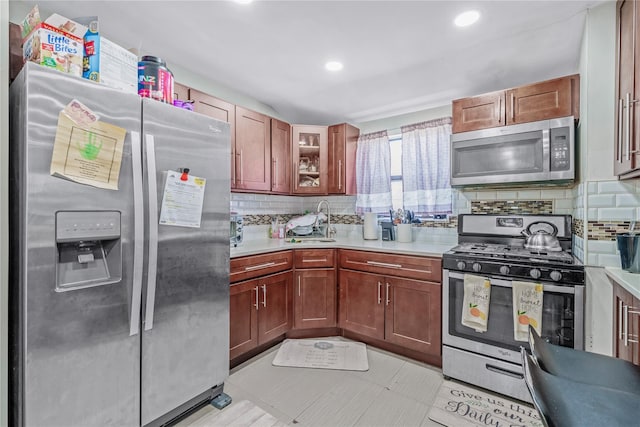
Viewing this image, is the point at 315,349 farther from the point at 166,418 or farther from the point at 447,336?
the point at 166,418

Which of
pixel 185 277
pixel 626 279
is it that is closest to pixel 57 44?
pixel 185 277

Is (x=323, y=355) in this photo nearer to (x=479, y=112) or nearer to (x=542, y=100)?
(x=479, y=112)

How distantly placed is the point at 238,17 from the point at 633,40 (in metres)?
2.10

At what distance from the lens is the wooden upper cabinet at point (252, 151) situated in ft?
8.54

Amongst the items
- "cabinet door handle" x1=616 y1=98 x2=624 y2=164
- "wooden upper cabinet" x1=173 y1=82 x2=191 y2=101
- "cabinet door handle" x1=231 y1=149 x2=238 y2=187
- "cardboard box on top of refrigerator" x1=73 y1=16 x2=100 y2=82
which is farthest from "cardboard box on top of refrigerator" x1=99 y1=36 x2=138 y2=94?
"cabinet door handle" x1=616 y1=98 x2=624 y2=164

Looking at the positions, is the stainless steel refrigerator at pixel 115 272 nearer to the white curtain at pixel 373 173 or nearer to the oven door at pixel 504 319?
the oven door at pixel 504 319

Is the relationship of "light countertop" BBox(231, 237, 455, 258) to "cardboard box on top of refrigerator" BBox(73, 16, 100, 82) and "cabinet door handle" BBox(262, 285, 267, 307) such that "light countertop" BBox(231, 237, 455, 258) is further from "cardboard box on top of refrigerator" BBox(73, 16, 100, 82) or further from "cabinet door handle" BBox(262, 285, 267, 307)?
"cardboard box on top of refrigerator" BBox(73, 16, 100, 82)

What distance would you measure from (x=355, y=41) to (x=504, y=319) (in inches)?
83.6

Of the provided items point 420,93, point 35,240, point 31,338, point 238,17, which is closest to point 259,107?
point 238,17

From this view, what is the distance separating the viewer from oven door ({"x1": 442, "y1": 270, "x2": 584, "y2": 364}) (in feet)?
5.71

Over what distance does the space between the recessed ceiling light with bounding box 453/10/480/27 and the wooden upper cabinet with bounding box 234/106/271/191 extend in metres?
1.76

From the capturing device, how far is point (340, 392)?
1985mm

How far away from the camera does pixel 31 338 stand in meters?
→ 1.14

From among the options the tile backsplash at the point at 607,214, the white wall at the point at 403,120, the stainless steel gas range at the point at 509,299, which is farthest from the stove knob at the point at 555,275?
the white wall at the point at 403,120
